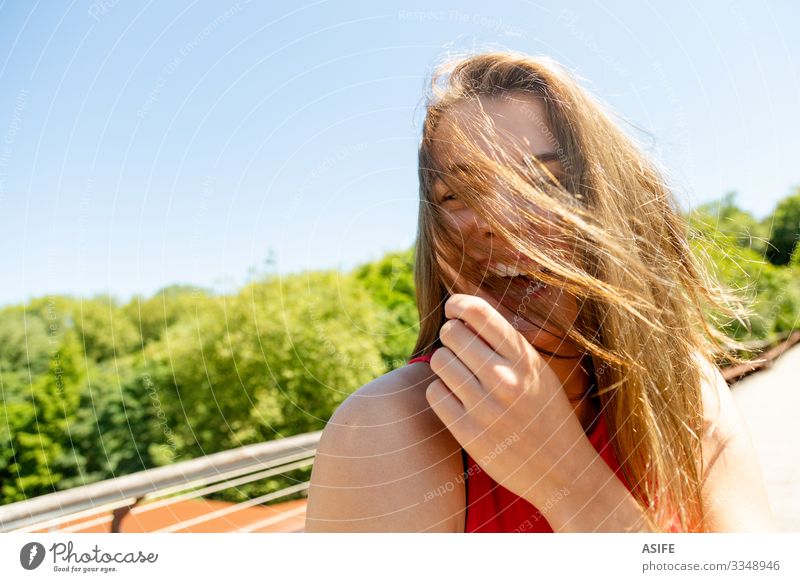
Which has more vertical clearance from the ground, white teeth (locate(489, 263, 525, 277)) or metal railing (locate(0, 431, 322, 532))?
white teeth (locate(489, 263, 525, 277))

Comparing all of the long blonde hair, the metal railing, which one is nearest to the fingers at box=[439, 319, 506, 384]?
the long blonde hair

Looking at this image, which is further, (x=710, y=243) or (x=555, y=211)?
(x=710, y=243)

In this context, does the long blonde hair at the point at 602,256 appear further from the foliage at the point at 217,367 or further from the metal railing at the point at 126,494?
the foliage at the point at 217,367

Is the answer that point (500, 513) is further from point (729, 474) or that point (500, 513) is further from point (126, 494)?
point (126, 494)

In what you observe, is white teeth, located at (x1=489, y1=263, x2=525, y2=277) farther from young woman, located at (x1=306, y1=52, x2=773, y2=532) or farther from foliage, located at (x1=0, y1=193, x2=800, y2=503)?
foliage, located at (x1=0, y1=193, x2=800, y2=503)

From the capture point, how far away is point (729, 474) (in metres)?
0.53

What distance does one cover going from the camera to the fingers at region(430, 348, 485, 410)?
1.17 ft

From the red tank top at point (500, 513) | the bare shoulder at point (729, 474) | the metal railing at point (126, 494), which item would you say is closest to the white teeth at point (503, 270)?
the red tank top at point (500, 513)

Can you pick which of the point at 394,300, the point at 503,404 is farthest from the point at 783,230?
the point at 394,300

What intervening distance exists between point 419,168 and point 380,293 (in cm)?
427

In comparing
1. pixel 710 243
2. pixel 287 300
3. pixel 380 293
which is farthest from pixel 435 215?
pixel 380 293

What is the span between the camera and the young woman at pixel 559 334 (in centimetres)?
40
